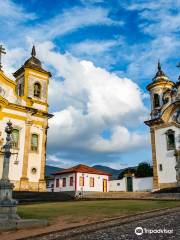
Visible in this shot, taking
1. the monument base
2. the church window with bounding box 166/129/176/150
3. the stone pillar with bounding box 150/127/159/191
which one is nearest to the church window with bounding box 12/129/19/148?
the stone pillar with bounding box 150/127/159/191

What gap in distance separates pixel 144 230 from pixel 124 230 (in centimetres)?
56

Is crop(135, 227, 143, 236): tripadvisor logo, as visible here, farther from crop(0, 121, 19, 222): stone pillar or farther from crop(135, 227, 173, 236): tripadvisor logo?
crop(0, 121, 19, 222): stone pillar

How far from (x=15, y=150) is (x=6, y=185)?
56.7 feet

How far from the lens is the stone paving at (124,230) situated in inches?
287

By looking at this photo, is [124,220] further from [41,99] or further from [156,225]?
[41,99]

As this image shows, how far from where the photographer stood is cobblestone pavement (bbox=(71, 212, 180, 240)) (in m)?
7.16

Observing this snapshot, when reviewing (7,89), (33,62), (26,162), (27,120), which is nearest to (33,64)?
(33,62)

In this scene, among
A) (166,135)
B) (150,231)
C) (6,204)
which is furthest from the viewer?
(166,135)

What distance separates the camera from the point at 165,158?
3022 centimetres

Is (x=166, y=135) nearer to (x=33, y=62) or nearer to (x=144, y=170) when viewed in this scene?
(x=33, y=62)

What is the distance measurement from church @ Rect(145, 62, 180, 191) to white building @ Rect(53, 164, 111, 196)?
1110 centimetres

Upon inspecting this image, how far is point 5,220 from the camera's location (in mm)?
9461

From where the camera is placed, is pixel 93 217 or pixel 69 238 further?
pixel 93 217

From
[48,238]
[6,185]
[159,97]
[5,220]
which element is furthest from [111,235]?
[159,97]
